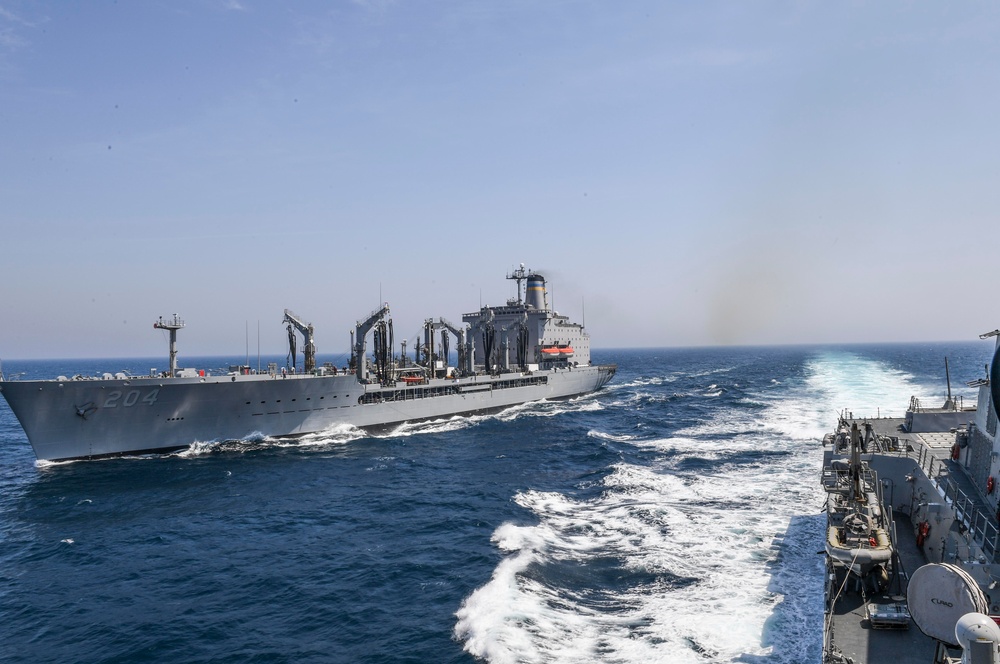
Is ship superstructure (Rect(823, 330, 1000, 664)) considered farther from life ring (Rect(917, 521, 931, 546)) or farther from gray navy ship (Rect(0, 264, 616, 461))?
gray navy ship (Rect(0, 264, 616, 461))

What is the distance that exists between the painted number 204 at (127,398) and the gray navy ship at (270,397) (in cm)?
5

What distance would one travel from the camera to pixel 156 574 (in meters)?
19.2

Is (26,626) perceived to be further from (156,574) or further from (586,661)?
(586,661)

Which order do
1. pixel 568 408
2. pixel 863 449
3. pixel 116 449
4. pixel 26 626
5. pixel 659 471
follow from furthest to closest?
1. pixel 568 408
2. pixel 116 449
3. pixel 659 471
4. pixel 863 449
5. pixel 26 626

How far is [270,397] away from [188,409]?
16.7ft

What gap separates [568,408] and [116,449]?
1591 inches

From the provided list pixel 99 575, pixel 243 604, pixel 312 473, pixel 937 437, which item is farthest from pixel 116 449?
pixel 937 437

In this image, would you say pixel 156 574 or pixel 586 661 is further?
pixel 156 574

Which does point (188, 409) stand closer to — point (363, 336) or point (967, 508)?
point (363, 336)

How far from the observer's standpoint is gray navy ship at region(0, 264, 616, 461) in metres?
33.1

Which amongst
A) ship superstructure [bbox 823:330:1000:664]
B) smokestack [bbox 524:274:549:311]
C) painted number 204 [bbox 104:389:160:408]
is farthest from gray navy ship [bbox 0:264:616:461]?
ship superstructure [bbox 823:330:1000:664]

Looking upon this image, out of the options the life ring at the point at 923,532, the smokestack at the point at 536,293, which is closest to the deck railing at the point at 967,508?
the life ring at the point at 923,532

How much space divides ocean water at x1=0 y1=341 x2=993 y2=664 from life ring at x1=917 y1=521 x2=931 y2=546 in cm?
305

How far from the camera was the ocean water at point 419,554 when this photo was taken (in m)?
14.4
